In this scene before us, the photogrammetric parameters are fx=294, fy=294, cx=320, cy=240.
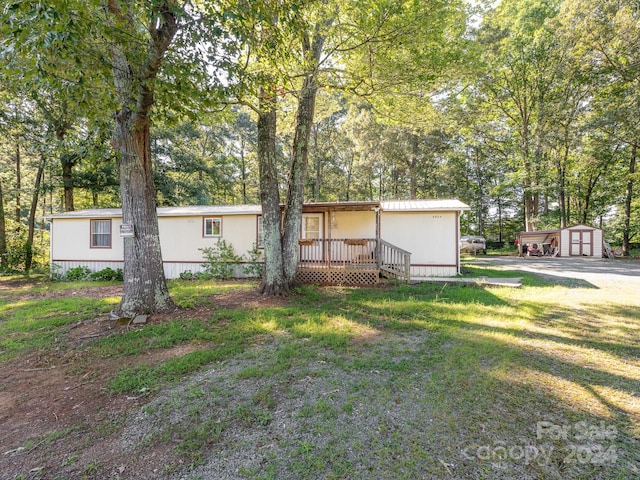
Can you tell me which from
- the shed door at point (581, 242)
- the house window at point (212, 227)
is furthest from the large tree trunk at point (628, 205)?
the house window at point (212, 227)

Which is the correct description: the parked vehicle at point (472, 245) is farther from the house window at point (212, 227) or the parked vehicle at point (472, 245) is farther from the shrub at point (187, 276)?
the shrub at point (187, 276)

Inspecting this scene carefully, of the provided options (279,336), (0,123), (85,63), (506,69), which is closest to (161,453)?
(279,336)

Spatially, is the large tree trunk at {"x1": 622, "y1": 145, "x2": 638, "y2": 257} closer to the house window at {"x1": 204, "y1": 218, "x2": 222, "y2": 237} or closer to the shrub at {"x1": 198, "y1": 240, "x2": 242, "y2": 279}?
the shrub at {"x1": 198, "y1": 240, "x2": 242, "y2": 279}

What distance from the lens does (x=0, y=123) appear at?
11.7m


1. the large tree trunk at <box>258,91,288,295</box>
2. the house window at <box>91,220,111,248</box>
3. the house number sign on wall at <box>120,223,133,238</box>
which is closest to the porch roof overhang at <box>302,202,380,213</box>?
the large tree trunk at <box>258,91,288,295</box>

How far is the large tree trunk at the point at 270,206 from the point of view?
7340 millimetres

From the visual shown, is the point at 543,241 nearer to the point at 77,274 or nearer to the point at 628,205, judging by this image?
the point at 628,205

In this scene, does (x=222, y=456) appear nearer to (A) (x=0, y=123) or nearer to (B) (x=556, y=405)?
(B) (x=556, y=405)

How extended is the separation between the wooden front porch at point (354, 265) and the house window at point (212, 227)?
372cm

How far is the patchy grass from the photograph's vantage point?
6.83 ft

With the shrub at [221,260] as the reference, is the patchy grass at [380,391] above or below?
below

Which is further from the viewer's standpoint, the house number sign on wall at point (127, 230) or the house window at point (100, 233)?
the house window at point (100, 233)

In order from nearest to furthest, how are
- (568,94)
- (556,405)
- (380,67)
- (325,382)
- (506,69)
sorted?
(556,405) → (325,382) → (380,67) → (568,94) → (506,69)

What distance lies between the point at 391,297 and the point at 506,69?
20037 millimetres
